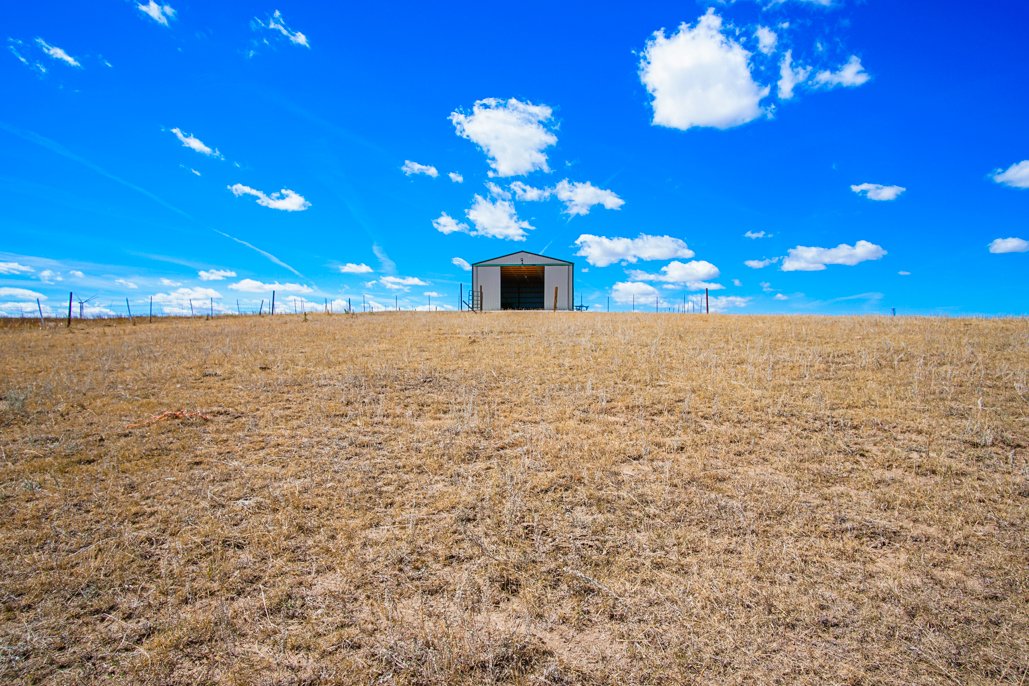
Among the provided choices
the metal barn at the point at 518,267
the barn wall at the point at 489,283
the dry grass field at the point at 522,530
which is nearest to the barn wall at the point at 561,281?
the metal barn at the point at 518,267

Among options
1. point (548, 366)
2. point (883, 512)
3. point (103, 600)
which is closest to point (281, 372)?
point (548, 366)

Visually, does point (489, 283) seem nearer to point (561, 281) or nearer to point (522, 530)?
point (561, 281)

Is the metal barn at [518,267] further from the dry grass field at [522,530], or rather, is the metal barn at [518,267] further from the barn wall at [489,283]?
the dry grass field at [522,530]

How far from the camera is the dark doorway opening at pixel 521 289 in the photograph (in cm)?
4788

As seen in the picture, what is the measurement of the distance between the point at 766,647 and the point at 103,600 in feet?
18.5

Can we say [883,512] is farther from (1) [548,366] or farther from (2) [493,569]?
(1) [548,366]

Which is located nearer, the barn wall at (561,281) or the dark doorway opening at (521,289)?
the barn wall at (561,281)

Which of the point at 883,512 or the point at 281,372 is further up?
the point at 281,372

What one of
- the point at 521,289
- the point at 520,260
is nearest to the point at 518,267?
the point at 520,260

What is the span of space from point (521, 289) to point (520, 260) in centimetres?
1013

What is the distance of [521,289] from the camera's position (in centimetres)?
5459

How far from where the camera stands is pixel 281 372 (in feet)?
36.4

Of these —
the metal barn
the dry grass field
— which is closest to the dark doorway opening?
the metal barn

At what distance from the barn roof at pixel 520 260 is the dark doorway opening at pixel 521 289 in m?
1.80
